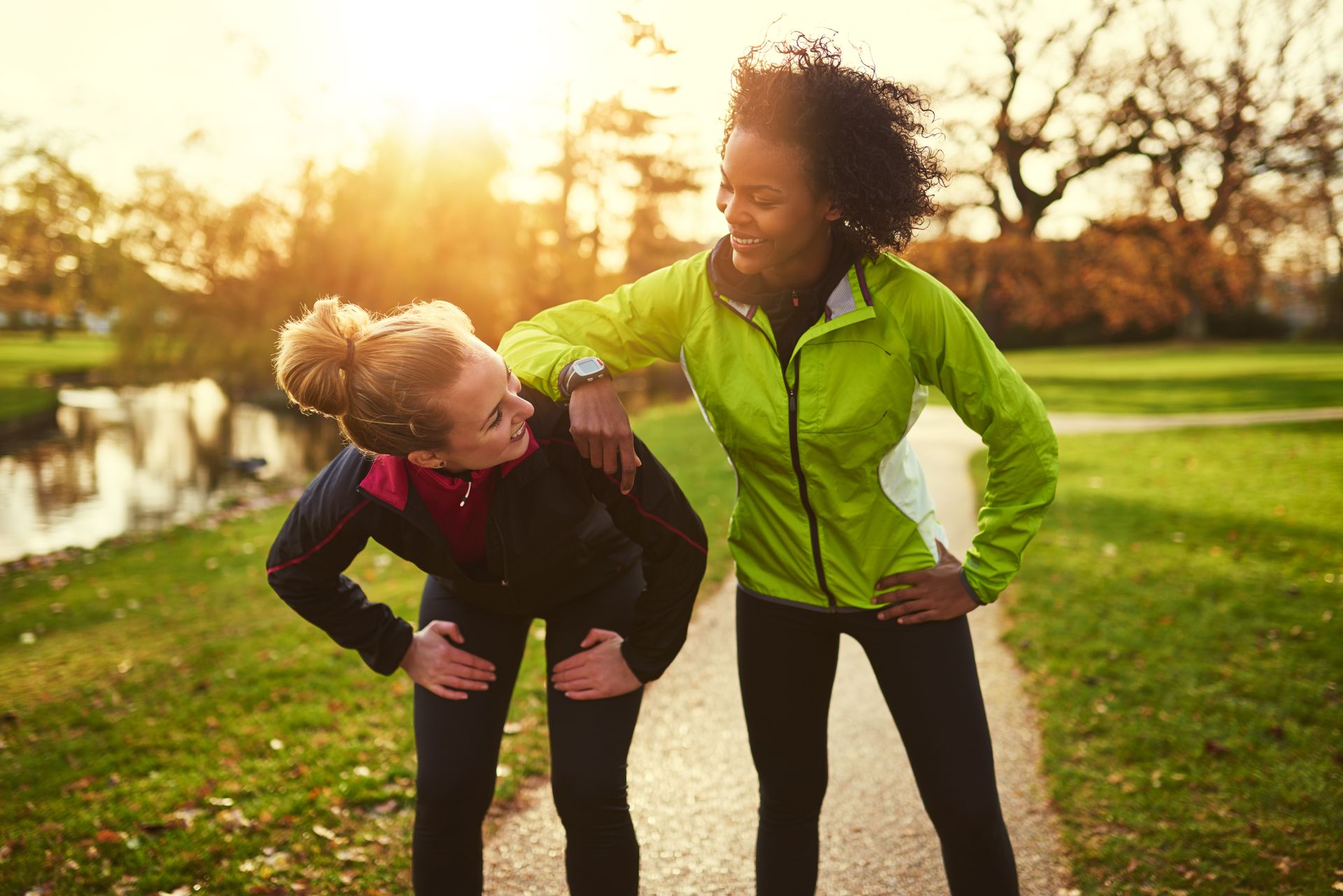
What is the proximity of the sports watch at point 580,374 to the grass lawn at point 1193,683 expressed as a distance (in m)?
2.62

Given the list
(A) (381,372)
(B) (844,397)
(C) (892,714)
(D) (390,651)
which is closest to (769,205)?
(B) (844,397)

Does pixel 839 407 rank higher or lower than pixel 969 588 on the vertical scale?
higher

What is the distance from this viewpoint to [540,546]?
92.8 inches

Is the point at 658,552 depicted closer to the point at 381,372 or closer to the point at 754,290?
the point at 754,290

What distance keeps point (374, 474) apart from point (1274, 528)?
8671 millimetres

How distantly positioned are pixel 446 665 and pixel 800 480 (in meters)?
1.05

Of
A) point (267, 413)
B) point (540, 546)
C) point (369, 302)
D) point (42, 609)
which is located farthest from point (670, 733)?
point (267, 413)

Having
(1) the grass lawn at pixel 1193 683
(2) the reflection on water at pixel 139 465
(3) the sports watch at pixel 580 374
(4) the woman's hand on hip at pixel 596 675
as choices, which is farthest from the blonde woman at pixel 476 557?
(2) the reflection on water at pixel 139 465

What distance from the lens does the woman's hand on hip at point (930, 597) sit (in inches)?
89.7

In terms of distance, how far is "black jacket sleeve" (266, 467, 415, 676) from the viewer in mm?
2273

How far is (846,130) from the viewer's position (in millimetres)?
2223

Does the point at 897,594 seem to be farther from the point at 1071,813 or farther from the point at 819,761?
the point at 1071,813

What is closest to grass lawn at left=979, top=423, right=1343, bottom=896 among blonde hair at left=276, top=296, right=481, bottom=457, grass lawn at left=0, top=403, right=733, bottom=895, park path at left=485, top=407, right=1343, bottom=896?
park path at left=485, top=407, right=1343, bottom=896

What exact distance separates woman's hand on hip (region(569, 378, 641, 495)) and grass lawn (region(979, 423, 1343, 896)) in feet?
8.02
